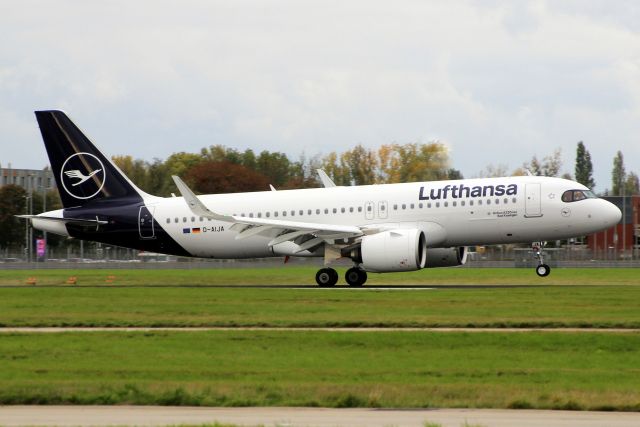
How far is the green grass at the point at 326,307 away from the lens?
2927 cm

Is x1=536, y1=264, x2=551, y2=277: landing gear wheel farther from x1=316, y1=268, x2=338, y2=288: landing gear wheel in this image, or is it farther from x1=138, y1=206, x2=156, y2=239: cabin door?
x1=138, y1=206, x2=156, y2=239: cabin door

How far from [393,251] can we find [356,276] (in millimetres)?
2510

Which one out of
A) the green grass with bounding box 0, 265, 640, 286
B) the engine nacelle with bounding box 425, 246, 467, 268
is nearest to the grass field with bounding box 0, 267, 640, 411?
the engine nacelle with bounding box 425, 246, 467, 268

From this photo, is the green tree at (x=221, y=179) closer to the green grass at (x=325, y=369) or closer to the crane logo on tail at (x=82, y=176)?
the crane logo on tail at (x=82, y=176)

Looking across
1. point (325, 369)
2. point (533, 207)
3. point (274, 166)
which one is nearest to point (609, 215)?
point (533, 207)

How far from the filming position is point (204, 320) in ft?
99.3

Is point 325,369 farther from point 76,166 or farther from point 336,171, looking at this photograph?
point 336,171

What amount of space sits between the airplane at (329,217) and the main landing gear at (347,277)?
4 cm

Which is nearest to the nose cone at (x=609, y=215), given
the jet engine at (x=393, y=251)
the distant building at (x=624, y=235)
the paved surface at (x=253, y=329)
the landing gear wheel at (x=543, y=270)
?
the landing gear wheel at (x=543, y=270)

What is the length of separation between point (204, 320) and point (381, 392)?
13.3 meters

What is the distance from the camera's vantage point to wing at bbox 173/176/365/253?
1767 inches

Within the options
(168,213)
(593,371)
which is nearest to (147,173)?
(168,213)

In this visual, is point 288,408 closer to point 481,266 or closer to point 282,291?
point 282,291

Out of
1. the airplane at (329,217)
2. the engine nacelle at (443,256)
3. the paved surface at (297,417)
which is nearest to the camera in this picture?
the paved surface at (297,417)
